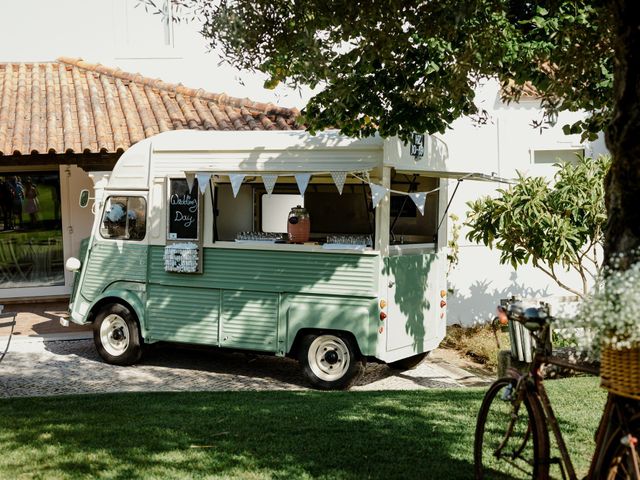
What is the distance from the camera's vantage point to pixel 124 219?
401 inches

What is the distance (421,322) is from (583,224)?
2.46 meters

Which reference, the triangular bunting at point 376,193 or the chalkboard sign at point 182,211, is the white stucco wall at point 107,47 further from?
the triangular bunting at point 376,193

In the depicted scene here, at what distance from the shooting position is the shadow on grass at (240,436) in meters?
5.51

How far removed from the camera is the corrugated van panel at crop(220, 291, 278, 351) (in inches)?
368

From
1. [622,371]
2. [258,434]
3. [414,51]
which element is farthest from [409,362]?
[622,371]

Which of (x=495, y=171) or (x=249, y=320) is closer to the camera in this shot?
(x=249, y=320)

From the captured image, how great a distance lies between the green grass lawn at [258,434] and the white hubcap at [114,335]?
1.97 m

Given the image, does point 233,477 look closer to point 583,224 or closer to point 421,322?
point 421,322

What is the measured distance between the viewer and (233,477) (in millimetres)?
5336

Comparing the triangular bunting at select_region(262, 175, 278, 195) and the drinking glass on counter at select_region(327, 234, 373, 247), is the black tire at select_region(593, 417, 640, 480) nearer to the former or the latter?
the drinking glass on counter at select_region(327, 234, 373, 247)

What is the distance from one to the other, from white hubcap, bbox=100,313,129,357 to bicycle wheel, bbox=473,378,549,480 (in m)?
5.81

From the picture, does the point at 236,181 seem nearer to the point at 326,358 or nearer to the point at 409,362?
the point at 326,358

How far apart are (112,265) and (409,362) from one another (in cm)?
381

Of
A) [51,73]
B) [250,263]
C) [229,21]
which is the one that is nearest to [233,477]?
[229,21]
